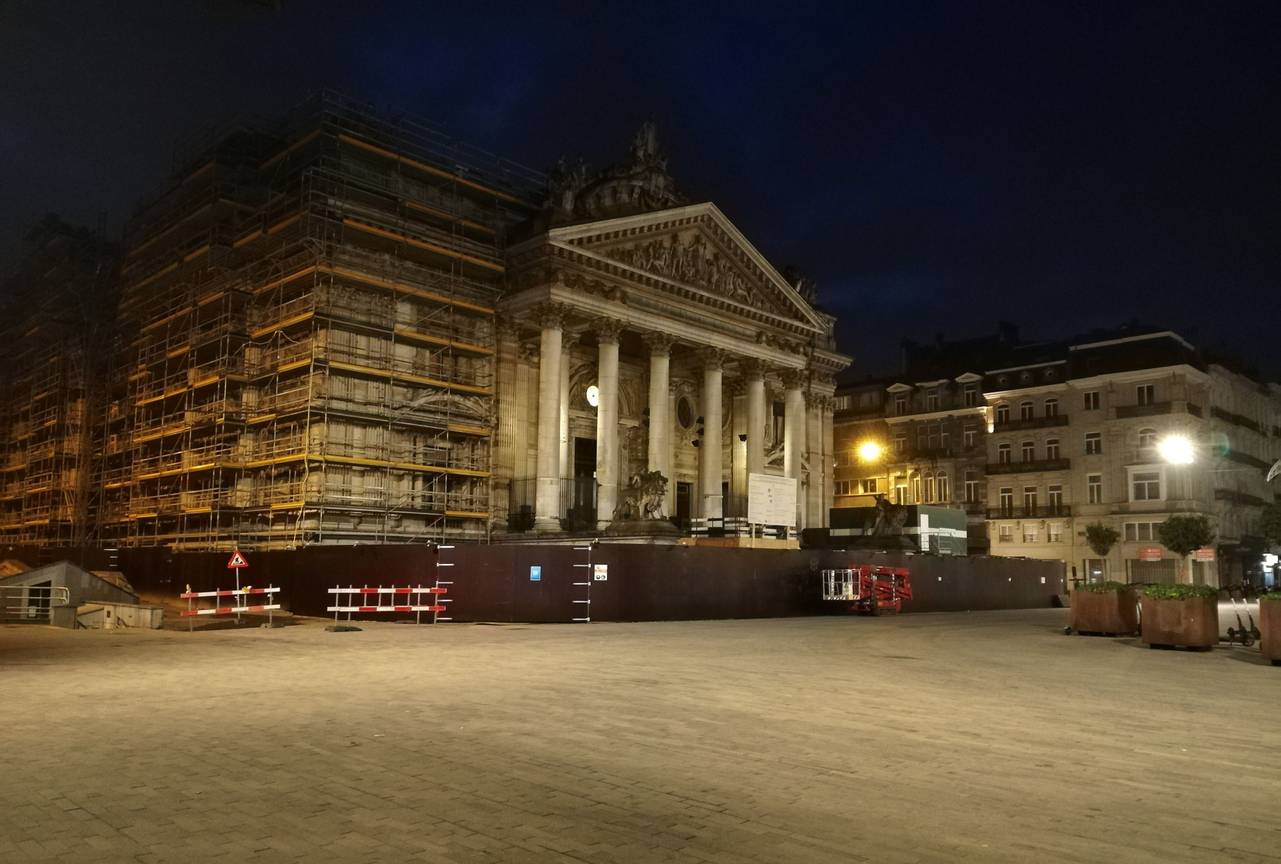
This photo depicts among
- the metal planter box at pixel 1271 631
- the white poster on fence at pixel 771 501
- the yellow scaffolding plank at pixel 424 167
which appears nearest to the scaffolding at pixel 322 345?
the yellow scaffolding plank at pixel 424 167

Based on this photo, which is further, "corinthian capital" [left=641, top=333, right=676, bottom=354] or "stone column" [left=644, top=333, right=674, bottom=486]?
"corinthian capital" [left=641, top=333, right=676, bottom=354]

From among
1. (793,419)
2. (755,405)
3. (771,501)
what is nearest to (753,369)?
(755,405)

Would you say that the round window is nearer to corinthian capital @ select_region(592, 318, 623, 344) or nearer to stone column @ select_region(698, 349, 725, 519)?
stone column @ select_region(698, 349, 725, 519)

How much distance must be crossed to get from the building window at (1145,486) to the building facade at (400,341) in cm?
3121

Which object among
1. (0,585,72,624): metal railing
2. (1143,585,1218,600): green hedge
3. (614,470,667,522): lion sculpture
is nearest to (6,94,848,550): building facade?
(614,470,667,522): lion sculpture

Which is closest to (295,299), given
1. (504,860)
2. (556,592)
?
(556,592)

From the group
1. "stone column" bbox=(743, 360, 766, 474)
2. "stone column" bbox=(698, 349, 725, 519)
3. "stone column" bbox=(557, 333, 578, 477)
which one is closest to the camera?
"stone column" bbox=(557, 333, 578, 477)

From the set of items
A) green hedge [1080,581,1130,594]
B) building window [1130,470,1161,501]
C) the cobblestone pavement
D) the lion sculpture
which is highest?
building window [1130,470,1161,501]

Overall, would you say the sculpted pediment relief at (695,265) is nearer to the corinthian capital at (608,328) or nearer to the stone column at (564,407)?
the corinthian capital at (608,328)

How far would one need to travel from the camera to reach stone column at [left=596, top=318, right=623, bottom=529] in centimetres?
4297

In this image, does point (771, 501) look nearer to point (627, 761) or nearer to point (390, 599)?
point (390, 599)

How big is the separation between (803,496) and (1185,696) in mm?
44585

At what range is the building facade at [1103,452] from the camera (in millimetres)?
68125

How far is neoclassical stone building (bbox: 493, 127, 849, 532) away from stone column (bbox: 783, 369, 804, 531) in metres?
0.09
